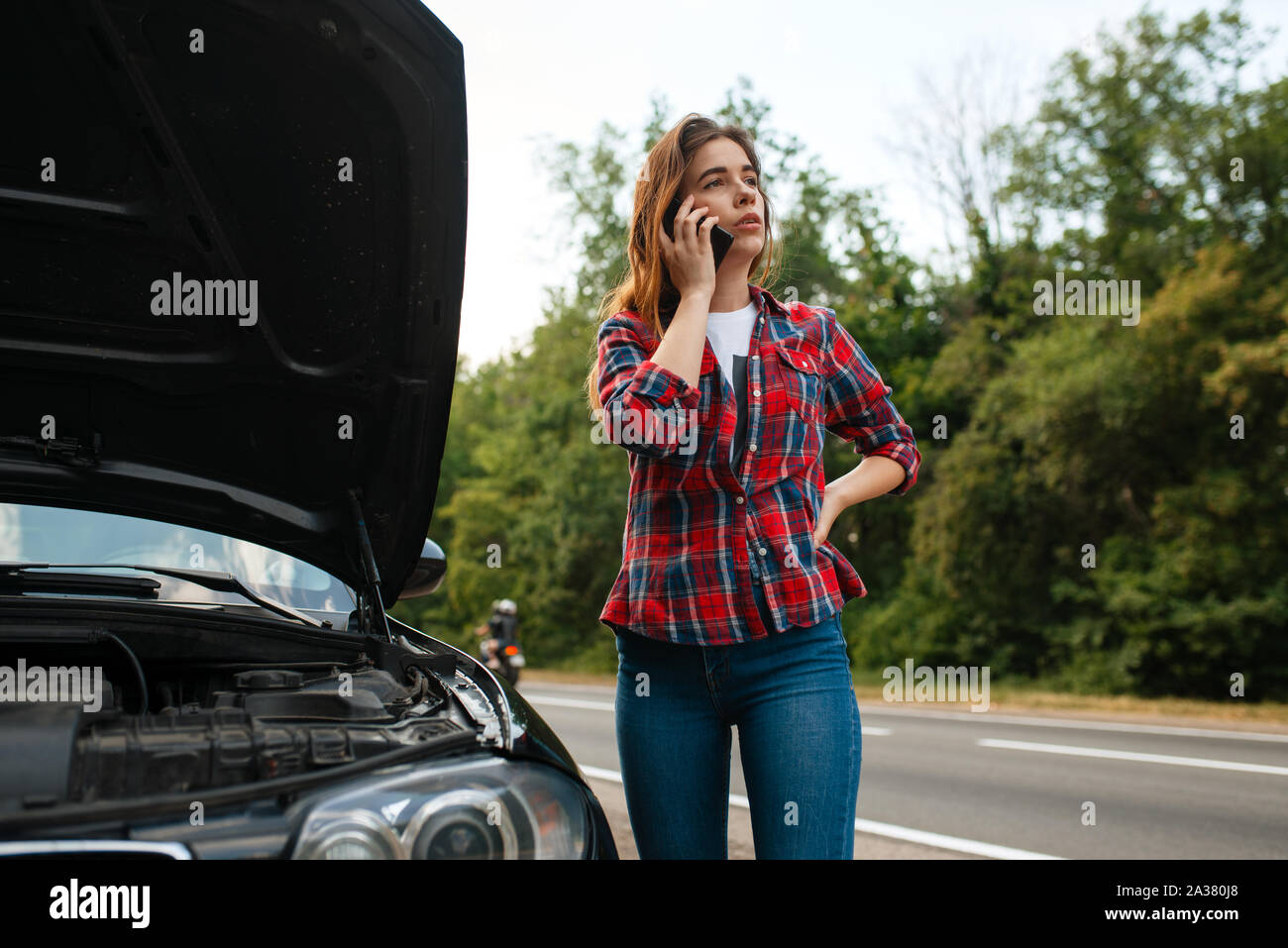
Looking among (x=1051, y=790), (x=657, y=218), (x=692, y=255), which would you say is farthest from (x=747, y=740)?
(x=1051, y=790)

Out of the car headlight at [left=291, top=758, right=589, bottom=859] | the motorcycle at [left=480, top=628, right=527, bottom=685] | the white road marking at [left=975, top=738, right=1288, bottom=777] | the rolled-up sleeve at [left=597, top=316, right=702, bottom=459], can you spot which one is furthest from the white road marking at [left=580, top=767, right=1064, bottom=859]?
the motorcycle at [left=480, top=628, right=527, bottom=685]

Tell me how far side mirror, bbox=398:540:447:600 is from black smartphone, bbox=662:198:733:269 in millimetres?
997

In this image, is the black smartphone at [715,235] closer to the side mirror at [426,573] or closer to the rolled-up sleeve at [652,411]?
the rolled-up sleeve at [652,411]

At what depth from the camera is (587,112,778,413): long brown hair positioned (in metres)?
2.05

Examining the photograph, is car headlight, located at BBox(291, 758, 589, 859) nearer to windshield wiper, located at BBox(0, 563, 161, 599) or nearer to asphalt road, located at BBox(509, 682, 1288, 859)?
windshield wiper, located at BBox(0, 563, 161, 599)

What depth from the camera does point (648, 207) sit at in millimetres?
2100

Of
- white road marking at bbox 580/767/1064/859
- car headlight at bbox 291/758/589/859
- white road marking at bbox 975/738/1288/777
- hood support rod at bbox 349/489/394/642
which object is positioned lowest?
white road marking at bbox 975/738/1288/777

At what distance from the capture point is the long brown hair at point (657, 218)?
2.05 metres

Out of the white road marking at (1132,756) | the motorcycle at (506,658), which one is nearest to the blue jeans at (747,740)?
the white road marking at (1132,756)

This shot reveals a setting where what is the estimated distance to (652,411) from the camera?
1.80 m

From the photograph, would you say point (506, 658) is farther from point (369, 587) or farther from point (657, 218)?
point (657, 218)

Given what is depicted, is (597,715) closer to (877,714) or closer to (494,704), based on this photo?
(877,714)

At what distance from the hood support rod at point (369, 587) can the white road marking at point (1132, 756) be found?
7197 millimetres

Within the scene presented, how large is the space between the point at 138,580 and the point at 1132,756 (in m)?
8.00
